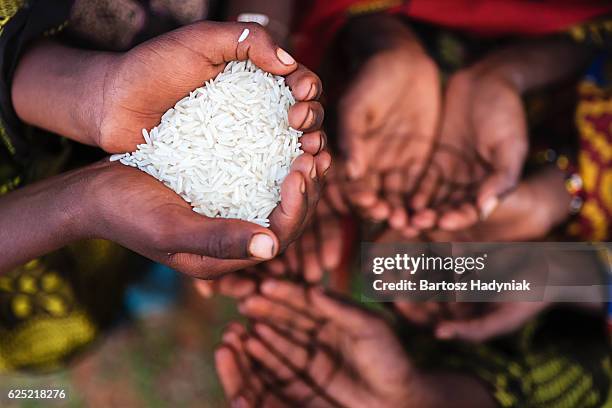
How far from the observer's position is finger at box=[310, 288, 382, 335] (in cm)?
78

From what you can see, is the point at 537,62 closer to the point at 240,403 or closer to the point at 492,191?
the point at 492,191

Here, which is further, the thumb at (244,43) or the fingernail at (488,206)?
the fingernail at (488,206)

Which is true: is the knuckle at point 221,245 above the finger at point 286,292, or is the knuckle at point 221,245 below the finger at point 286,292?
above

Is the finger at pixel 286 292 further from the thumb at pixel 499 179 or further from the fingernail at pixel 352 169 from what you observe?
the thumb at pixel 499 179

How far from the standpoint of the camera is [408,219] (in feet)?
2.71

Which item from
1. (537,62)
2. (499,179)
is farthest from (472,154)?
(537,62)

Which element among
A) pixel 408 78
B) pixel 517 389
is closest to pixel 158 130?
pixel 408 78

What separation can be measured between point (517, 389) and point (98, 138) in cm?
61

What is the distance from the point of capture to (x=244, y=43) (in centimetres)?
57

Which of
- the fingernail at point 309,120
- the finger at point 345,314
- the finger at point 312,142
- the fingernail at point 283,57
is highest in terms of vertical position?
the fingernail at point 283,57

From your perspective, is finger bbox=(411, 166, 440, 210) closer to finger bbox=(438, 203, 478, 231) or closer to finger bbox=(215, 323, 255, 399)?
finger bbox=(438, 203, 478, 231)

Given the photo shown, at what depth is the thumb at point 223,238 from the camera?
491mm

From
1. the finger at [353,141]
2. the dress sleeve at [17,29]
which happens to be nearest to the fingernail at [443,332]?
the finger at [353,141]

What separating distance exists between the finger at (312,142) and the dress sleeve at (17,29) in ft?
0.97
